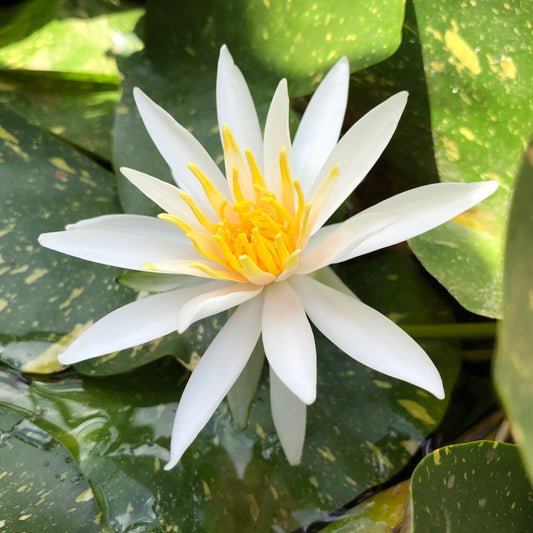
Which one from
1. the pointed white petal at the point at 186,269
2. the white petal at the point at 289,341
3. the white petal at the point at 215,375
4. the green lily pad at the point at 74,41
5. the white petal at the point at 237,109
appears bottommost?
the white petal at the point at 215,375

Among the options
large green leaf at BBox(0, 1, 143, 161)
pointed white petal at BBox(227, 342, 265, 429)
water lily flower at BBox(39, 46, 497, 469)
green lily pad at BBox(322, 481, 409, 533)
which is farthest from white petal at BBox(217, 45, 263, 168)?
green lily pad at BBox(322, 481, 409, 533)

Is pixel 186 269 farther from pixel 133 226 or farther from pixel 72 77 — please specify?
pixel 72 77

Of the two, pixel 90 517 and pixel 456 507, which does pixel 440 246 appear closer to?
pixel 456 507

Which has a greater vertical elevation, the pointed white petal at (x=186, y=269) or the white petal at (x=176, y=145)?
the white petal at (x=176, y=145)

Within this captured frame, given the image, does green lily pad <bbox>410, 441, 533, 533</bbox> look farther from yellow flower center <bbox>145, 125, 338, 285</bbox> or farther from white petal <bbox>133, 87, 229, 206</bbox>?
white petal <bbox>133, 87, 229, 206</bbox>

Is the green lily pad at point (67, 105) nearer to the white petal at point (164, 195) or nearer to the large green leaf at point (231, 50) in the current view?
the large green leaf at point (231, 50)


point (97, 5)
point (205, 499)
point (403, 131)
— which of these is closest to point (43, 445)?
point (205, 499)

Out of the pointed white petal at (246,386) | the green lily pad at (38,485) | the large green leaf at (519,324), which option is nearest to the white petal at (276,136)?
the pointed white petal at (246,386)
